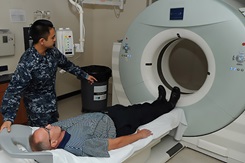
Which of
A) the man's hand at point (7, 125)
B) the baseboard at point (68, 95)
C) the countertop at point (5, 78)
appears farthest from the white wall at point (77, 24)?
the man's hand at point (7, 125)

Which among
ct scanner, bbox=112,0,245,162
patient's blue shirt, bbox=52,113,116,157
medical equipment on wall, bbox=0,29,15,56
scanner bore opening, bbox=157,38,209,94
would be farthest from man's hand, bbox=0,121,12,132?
scanner bore opening, bbox=157,38,209,94

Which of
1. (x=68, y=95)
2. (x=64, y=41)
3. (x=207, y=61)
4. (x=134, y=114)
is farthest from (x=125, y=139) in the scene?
(x=68, y=95)

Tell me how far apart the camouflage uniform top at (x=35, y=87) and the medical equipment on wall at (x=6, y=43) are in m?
0.84

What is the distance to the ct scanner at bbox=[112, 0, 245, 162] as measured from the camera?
4.91 feet

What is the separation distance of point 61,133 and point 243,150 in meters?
1.26

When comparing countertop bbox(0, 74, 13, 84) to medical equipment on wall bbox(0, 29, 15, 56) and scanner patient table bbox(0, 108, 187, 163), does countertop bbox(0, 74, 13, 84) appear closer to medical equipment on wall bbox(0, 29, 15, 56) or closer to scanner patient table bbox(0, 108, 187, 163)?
medical equipment on wall bbox(0, 29, 15, 56)

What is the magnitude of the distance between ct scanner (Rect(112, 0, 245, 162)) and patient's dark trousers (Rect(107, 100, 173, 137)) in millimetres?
178

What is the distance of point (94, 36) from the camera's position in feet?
11.1

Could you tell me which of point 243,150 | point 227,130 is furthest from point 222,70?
point 243,150

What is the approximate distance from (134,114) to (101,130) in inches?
12.9

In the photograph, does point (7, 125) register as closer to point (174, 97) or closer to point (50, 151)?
point (50, 151)

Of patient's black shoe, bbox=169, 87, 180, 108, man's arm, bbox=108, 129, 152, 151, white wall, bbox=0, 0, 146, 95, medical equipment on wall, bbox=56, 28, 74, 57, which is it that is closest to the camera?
man's arm, bbox=108, 129, 152, 151

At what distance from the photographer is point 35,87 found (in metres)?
1.60

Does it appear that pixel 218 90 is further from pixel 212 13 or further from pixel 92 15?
pixel 92 15
